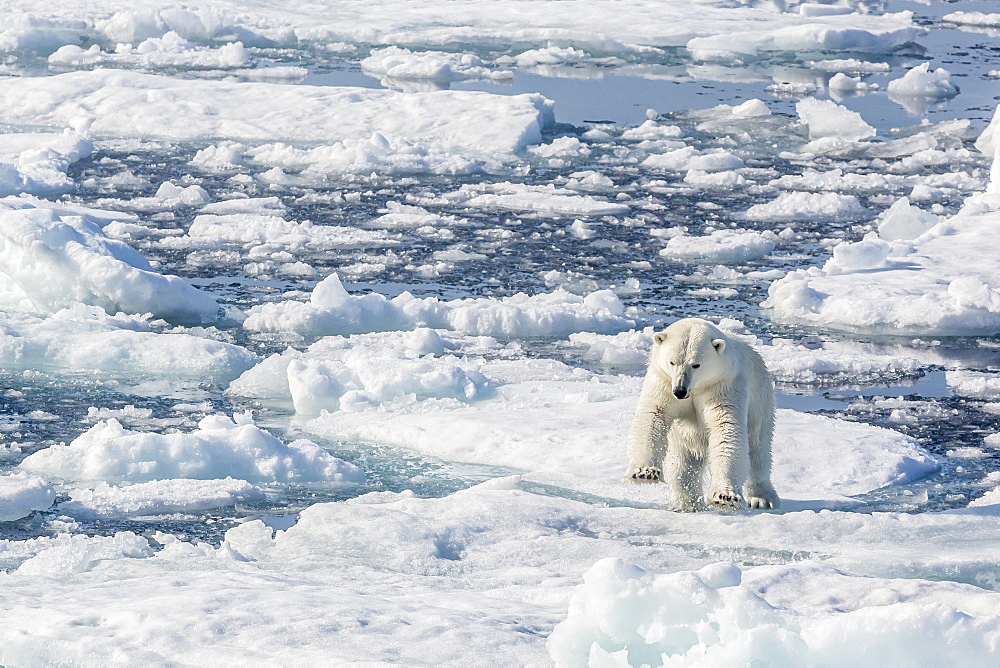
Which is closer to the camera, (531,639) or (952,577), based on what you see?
(531,639)

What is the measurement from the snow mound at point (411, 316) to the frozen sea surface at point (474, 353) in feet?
0.10

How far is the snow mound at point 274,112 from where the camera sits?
1512 cm

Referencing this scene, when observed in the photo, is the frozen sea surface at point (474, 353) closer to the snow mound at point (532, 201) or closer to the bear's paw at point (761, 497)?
the snow mound at point (532, 201)

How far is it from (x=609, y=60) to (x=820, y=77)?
3.25 metres

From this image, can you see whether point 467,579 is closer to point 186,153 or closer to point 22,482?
point 22,482

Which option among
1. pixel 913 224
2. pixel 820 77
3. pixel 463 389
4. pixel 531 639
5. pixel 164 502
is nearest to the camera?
pixel 531 639

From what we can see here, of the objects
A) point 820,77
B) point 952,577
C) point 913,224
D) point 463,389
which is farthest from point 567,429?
point 820,77

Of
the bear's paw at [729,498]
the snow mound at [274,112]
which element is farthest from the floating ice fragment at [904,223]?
the bear's paw at [729,498]

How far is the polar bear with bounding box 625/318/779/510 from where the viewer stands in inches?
186

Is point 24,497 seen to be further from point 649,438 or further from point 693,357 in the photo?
point 693,357

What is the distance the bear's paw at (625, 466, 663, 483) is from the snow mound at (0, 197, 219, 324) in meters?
4.90

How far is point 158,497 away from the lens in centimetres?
562

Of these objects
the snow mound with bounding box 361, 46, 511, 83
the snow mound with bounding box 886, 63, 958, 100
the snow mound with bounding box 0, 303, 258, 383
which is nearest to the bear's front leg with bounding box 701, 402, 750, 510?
the snow mound with bounding box 0, 303, 258, 383

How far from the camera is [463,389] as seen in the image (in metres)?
7.16
